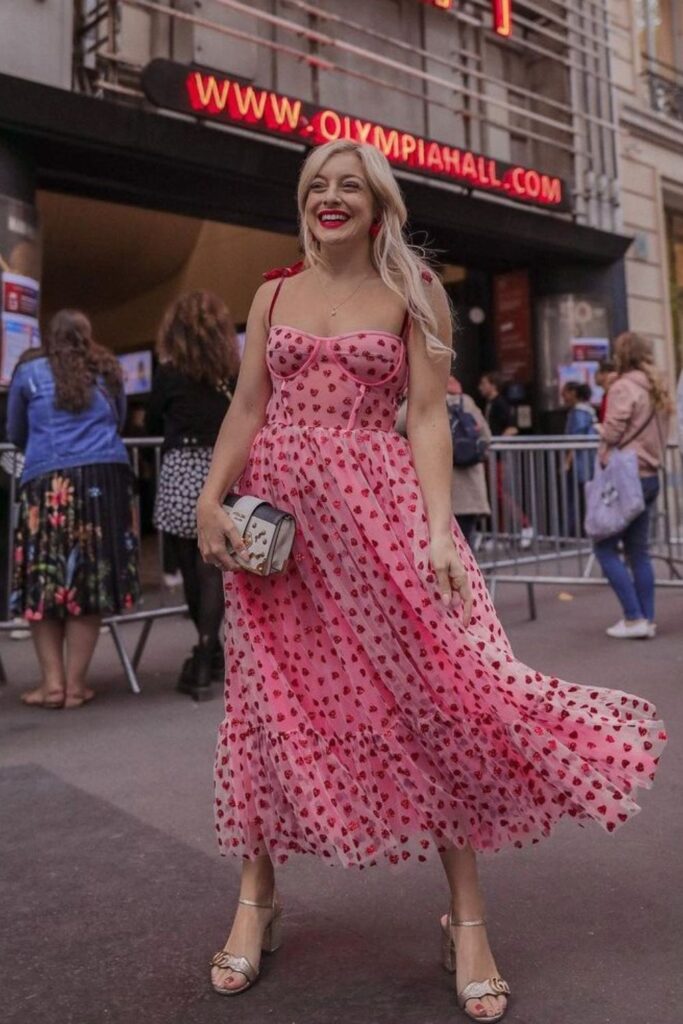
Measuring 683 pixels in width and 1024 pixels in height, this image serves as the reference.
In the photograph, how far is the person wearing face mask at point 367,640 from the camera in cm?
211

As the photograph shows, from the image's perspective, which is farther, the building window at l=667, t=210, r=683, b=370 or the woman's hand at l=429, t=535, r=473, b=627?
the building window at l=667, t=210, r=683, b=370

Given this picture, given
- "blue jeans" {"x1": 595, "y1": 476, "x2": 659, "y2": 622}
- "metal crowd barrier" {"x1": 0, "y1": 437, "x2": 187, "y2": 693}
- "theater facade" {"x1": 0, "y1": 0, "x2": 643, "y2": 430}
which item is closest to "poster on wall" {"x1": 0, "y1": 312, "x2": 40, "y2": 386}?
"theater facade" {"x1": 0, "y1": 0, "x2": 643, "y2": 430}

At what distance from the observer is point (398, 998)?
6.99ft

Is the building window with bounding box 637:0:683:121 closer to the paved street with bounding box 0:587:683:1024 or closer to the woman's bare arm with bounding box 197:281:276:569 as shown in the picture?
the paved street with bounding box 0:587:683:1024

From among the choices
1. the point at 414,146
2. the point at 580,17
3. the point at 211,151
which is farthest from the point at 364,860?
the point at 580,17

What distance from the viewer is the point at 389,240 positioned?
7.66ft

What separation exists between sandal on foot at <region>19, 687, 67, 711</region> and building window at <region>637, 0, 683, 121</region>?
13.3 metres

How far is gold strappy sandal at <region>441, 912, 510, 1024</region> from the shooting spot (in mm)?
2039

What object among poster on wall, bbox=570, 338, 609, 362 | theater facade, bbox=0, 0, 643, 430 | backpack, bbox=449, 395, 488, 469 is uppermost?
theater facade, bbox=0, 0, 643, 430

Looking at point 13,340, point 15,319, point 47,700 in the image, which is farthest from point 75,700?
point 15,319

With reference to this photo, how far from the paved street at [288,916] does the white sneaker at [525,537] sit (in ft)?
11.8

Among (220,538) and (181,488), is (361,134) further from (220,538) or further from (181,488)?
(220,538)

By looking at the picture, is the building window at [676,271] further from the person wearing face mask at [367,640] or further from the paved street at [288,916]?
the person wearing face mask at [367,640]

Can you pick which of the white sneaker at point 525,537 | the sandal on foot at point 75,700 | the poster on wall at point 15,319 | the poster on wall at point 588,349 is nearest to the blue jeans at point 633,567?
the white sneaker at point 525,537
